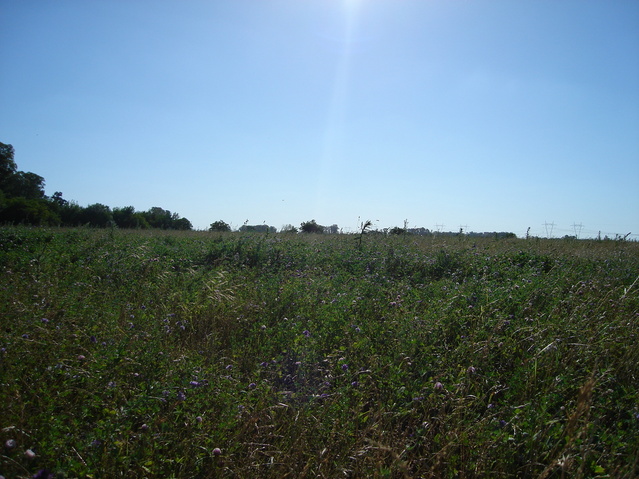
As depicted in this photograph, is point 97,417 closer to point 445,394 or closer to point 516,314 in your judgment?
point 445,394

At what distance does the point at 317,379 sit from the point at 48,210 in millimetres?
31687

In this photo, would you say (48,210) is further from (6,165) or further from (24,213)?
(6,165)

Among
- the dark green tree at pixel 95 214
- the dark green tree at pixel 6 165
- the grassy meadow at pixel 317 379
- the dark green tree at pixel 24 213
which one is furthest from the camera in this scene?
the dark green tree at pixel 6 165

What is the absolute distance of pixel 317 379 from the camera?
3.23 metres

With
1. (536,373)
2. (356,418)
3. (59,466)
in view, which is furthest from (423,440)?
(59,466)

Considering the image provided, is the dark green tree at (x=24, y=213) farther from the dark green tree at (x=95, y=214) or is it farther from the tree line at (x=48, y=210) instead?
the dark green tree at (x=95, y=214)

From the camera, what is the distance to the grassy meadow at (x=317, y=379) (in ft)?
7.32

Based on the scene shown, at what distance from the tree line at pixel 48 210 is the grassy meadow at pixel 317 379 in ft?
50.4

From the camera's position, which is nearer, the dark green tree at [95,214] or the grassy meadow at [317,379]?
the grassy meadow at [317,379]

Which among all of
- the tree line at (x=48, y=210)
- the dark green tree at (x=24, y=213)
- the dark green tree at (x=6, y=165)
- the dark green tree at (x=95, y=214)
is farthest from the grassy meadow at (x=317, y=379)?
the dark green tree at (x=6, y=165)

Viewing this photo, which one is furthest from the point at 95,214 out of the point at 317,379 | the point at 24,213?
the point at 317,379

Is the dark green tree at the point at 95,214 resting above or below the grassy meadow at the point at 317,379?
above

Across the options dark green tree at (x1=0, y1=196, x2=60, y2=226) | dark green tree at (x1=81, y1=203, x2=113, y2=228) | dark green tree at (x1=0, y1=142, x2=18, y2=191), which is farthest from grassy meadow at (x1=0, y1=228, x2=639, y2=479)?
dark green tree at (x1=0, y1=142, x2=18, y2=191)

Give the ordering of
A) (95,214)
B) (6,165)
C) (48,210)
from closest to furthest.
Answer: (48,210), (95,214), (6,165)
